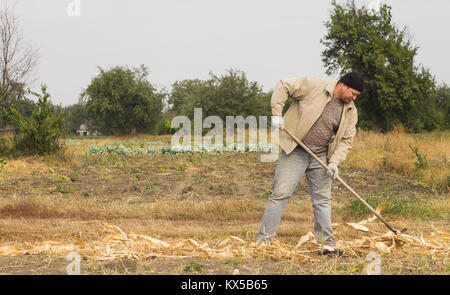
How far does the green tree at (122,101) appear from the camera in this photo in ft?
113

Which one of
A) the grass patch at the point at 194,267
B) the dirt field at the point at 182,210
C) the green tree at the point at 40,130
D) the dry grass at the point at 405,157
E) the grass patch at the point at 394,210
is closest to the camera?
the grass patch at the point at 194,267

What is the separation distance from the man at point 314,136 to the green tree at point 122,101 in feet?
102

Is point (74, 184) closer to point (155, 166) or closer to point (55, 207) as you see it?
point (55, 207)

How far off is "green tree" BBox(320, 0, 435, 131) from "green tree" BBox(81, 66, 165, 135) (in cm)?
1478

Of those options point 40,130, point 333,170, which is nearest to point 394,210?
point 333,170

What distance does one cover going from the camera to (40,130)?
41.1ft

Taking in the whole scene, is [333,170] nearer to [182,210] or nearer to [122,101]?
[182,210]

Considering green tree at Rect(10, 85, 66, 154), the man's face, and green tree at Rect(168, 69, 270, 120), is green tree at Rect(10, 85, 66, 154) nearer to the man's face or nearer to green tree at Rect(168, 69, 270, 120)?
the man's face

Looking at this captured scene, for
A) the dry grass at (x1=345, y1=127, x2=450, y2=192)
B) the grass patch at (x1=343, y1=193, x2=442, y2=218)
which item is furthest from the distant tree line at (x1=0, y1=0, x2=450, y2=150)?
the grass patch at (x1=343, y1=193, x2=442, y2=218)

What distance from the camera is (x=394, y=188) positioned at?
8555 mm

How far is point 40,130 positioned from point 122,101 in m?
23.4

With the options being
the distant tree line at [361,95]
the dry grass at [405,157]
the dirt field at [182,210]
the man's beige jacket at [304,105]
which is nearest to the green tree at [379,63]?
the distant tree line at [361,95]

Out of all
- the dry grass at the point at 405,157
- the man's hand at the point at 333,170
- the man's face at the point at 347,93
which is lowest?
the dry grass at the point at 405,157

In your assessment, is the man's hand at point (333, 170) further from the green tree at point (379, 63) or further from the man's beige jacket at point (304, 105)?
the green tree at point (379, 63)
